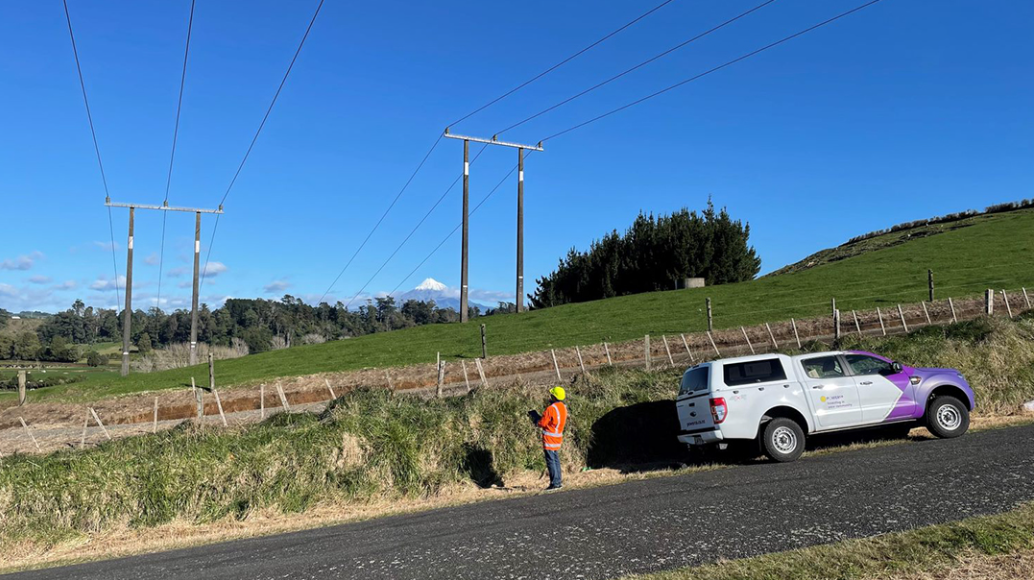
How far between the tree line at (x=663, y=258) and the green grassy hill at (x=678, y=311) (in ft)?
49.0

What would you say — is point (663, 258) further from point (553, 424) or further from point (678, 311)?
point (553, 424)

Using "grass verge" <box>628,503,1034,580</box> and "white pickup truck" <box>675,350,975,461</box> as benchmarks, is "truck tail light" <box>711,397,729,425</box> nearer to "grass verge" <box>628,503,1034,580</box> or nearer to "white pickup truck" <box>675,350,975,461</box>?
"white pickup truck" <box>675,350,975,461</box>

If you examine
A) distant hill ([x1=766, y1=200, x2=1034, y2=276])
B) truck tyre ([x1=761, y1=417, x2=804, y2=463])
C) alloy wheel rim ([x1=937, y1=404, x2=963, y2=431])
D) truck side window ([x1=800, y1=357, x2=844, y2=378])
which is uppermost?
distant hill ([x1=766, y1=200, x2=1034, y2=276])

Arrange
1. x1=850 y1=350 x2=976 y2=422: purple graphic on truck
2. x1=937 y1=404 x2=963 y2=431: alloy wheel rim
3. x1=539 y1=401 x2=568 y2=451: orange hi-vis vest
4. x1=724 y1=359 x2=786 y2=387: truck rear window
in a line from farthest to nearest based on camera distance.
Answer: x1=937 y1=404 x2=963 y2=431: alloy wheel rim, x1=850 y1=350 x2=976 y2=422: purple graphic on truck, x1=539 y1=401 x2=568 y2=451: orange hi-vis vest, x1=724 y1=359 x2=786 y2=387: truck rear window

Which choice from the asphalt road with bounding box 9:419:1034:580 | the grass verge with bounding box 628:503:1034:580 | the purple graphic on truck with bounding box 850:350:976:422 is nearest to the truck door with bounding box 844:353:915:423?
the purple graphic on truck with bounding box 850:350:976:422

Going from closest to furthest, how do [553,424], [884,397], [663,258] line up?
[553,424] → [884,397] → [663,258]

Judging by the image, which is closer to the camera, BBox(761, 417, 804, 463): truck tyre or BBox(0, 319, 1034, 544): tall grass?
BBox(761, 417, 804, 463): truck tyre

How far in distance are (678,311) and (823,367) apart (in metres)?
32.8

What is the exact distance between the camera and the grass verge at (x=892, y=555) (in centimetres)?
617

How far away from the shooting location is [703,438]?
13344 millimetres

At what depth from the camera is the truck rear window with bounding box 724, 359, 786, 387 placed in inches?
527

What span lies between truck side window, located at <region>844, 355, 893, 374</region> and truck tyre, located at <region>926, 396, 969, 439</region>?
1.11 m

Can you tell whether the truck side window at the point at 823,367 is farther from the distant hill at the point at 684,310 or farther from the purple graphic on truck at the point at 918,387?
the distant hill at the point at 684,310

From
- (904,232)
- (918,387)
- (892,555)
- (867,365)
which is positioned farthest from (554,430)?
(904,232)
